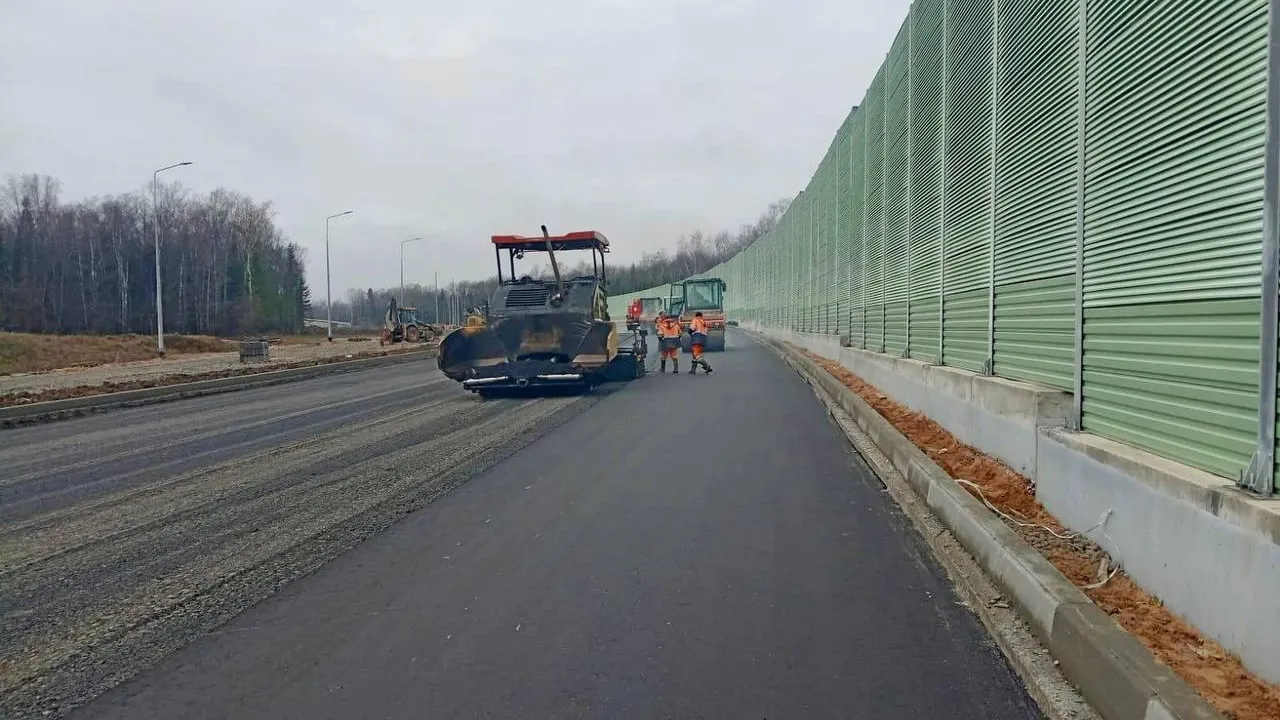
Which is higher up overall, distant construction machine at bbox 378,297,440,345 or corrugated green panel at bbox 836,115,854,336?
corrugated green panel at bbox 836,115,854,336

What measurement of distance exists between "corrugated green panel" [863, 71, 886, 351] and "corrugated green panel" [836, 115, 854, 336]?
2538 mm

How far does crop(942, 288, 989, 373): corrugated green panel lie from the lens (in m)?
9.02

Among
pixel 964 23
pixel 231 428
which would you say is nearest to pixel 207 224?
pixel 231 428

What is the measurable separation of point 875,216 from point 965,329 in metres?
8.16

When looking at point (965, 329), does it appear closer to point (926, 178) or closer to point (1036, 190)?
point (1036, 190)

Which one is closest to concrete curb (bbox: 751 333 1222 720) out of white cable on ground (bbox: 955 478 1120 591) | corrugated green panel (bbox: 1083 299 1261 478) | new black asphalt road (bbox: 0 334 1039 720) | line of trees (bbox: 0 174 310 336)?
white cable on ground (bbox: 955 478 1120 591)

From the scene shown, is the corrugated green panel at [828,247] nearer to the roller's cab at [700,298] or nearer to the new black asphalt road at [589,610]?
the roller's cab at [700,298]

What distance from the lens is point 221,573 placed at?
5.74 meters

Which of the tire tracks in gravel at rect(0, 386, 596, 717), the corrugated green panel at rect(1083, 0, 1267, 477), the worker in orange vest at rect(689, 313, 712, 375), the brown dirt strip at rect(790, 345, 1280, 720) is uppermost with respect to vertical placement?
the corrugated green panel at rect(1083, 0, 1267, 477)

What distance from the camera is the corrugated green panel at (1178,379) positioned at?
4.04 m

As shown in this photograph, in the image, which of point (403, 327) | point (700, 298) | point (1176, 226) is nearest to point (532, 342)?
point (1176, 226)

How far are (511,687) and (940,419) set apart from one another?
761 centimetres

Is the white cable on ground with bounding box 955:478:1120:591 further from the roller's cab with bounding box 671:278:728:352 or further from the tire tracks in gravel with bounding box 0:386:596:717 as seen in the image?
the roller's cab with bounding box 671:278:728:352

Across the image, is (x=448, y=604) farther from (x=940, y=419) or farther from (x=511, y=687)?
(x=940, y=419)
